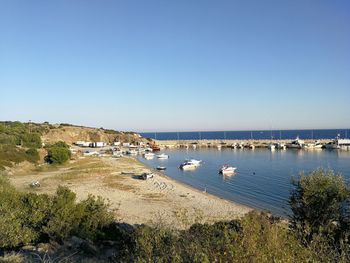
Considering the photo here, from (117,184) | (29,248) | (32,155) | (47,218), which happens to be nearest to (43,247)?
(29,248)

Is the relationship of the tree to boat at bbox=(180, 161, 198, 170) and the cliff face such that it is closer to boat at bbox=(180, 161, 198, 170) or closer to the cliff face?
boat at bbox=(180, 161, 198, 170)

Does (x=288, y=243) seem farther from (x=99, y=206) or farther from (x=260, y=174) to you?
(x=260, y=174)

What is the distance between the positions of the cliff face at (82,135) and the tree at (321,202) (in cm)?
12412

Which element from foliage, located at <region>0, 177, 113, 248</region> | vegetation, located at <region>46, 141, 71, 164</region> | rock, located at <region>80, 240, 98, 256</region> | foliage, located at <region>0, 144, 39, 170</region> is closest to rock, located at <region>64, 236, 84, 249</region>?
rock, located at <region>80, 240, 98, 256</region>

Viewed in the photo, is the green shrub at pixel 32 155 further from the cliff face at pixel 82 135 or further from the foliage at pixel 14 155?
the cliff face at pixel 82 135

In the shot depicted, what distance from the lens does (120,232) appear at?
2000cm

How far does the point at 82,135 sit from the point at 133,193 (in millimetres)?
108988

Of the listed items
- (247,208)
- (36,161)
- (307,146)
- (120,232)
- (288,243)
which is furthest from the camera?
(307,146)

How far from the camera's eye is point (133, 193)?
44.3 m

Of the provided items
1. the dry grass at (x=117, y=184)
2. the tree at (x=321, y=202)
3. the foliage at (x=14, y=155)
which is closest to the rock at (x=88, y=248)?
the tree at (x=321, y=202)

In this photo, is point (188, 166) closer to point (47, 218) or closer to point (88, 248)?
point (47, 218)

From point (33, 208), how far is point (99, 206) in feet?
11.7

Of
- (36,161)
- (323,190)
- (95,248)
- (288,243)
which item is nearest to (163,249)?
(288,243)

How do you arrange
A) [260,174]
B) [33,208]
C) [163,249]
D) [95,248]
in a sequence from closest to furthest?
[163,249]
[95,248]
[33,208]
[260,174]
